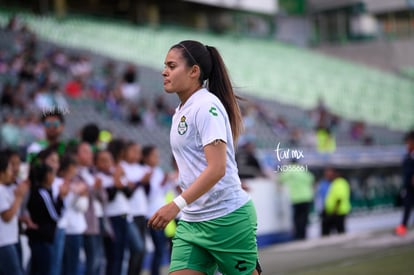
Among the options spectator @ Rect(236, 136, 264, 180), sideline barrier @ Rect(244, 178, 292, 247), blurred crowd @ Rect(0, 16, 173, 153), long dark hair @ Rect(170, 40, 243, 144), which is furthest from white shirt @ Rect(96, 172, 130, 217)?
blurred crowd @ Rect(0, 16, 173, 153)

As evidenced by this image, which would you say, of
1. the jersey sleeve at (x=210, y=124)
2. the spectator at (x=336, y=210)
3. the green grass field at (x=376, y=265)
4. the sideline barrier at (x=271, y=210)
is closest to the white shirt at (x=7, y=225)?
the jersey sleeve at (x=210, y=124)

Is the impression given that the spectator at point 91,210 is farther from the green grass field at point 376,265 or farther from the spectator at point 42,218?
the green grass field at point 376,265

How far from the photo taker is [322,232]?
18.1 meters

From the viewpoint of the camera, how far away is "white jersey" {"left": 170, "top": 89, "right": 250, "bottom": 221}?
5301mm

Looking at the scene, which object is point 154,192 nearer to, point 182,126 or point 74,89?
point 182,126

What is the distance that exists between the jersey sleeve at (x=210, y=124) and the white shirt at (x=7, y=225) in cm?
350

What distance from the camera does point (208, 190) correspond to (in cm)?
525

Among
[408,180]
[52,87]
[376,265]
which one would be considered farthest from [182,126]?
[52,87]

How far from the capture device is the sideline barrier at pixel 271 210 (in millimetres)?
16281

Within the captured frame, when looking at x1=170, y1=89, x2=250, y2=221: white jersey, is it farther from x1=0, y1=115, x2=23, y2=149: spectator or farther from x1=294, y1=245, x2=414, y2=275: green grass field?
x1=0, y1=115, x2=23, y2=149: spectator

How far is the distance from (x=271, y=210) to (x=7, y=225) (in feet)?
30.0

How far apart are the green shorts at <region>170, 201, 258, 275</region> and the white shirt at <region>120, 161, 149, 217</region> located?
4.97 metres

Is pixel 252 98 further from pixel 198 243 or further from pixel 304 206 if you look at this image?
pixel 198 243

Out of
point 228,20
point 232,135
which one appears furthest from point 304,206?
point 228,20
